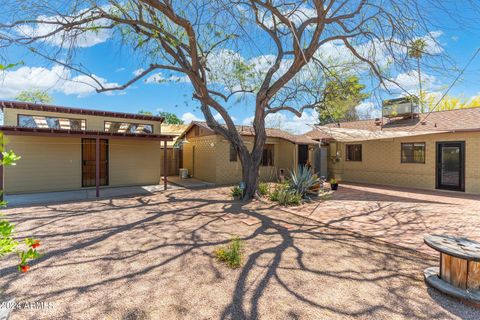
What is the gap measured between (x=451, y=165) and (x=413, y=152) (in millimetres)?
1588

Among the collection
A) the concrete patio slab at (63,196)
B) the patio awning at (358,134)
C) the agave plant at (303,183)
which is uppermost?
the patio awning at (358,134)

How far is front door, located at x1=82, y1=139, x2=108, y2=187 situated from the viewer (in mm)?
11375

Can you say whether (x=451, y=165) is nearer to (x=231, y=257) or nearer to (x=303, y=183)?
(x=303, y=183)

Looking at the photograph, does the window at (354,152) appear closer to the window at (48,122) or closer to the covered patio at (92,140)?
the covered patio at (92,140)

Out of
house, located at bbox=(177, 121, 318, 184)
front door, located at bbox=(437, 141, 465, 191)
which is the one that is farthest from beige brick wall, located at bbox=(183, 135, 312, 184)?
front door, located at bbox=(437, 141, 465, 191)

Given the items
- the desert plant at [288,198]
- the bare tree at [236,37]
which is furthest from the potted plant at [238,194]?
the desert plant at [288,198]

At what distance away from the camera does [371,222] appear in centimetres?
648

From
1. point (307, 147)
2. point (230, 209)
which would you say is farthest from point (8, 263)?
point (307, 147)

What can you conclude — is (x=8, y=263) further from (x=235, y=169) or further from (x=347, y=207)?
(x=235, y=169)

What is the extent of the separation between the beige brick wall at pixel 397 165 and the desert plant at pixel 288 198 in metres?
7.21

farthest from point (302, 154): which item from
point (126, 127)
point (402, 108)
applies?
point (126, 127)

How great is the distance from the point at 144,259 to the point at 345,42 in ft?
28.9

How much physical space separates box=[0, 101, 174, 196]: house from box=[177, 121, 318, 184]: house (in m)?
2.84

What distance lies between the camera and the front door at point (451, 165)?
415 inches
